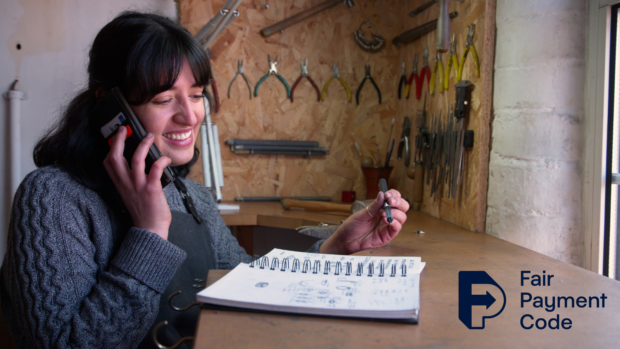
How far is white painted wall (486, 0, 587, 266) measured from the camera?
136 cm

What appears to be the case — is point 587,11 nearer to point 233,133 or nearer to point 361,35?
point 361,35

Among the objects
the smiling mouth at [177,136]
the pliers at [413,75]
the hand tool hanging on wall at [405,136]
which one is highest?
the pliers at [413,75]

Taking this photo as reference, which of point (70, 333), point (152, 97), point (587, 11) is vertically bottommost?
point (70, 333)

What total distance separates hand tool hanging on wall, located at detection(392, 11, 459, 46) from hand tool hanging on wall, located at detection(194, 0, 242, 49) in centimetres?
86

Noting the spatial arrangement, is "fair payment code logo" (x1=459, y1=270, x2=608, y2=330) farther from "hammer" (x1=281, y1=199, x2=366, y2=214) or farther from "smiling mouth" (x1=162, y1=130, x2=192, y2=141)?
"hammer" (x1=281, y1=199, x2=366, y2=214)

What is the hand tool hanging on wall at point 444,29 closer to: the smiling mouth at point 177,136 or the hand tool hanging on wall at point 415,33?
the hand tool hanging on wall at point 415,33

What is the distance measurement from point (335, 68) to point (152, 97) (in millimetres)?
1664

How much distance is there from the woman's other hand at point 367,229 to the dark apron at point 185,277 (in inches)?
12.5

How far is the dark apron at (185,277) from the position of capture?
928mm

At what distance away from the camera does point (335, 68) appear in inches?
97.0

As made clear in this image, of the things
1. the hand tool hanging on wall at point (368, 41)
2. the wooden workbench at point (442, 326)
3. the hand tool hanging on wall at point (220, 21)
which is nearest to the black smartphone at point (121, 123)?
the wooden workbench at point (442, 326)

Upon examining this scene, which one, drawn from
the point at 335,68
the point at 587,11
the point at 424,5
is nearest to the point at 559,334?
the point at 587,11

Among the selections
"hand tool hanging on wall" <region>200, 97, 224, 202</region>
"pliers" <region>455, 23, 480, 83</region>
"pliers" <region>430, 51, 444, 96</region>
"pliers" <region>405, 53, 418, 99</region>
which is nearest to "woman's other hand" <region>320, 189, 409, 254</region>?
"pliers" <region>455, 23, 480, 83</region>

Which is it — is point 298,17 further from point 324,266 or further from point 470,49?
point 324,266
